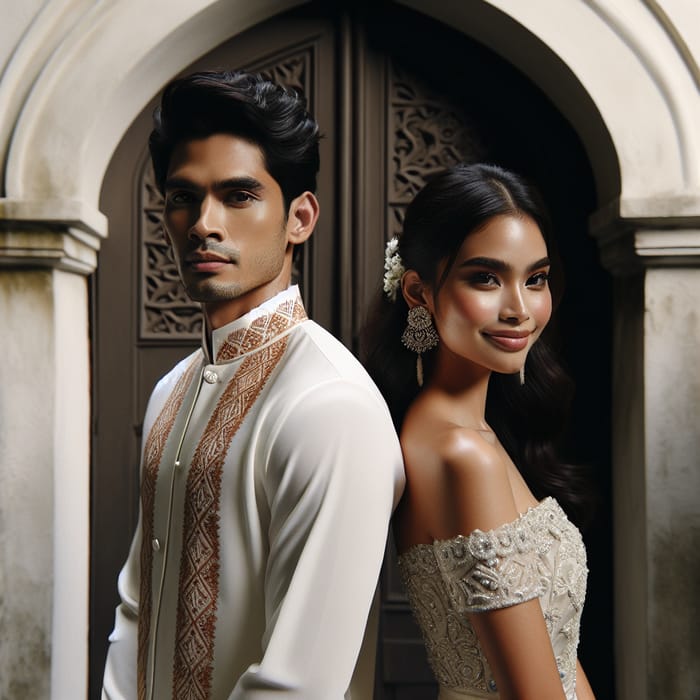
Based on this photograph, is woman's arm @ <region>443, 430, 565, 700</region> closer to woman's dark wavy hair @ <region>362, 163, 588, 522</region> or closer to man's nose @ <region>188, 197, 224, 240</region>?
woman's dark wavy hair @ <region>362, 163, 588, 522</region>

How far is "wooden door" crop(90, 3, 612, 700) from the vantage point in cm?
295

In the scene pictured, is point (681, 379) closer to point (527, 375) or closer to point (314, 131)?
point (527, 375)

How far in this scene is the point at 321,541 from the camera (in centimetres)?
123

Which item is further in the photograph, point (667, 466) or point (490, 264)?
point (667, 466)

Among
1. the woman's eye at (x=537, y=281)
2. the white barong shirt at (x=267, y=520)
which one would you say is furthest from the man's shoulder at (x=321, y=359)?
the woman's eye at (x=537, y=281)

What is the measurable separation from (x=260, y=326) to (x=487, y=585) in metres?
0.59

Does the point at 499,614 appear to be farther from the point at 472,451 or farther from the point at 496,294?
the point at 496,294

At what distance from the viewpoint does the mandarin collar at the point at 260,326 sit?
150 cm

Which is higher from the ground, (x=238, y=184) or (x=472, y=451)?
(x=238, y=184)

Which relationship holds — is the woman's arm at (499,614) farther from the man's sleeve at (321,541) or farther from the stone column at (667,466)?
the stone column at (667,466)

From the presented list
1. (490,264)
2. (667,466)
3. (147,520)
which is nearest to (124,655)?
(147,520)

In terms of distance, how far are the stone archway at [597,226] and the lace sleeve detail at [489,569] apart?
1309 mm

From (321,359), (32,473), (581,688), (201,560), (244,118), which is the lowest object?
(581,688)

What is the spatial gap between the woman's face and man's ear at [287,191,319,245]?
0.89 feet
